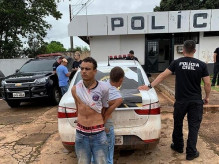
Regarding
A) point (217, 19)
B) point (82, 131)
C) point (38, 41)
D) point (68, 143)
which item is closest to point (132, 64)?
point (68, 143)

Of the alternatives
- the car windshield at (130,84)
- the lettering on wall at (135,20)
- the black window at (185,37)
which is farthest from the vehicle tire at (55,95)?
the black window at (185,37)

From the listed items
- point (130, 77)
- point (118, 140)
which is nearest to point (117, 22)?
A: point (130, 77)

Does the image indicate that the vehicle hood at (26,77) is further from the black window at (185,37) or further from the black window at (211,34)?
the black window at (211,34)

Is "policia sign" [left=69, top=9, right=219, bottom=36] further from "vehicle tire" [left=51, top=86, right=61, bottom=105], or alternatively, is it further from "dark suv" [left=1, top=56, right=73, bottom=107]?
"dark suv" [left=1, top=56, right=73, bottom=107]

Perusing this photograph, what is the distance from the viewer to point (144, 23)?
13.2 m

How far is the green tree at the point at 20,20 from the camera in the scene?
18641 millimetres

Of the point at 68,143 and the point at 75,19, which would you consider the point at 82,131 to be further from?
the point at 75,19

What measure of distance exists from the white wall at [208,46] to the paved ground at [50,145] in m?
8.46

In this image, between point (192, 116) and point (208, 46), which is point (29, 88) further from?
point (208, 46)

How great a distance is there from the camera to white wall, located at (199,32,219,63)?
14.2m

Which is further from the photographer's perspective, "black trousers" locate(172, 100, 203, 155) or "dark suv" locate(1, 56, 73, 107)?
"dark suv" locate(1, 56, 73, 107)

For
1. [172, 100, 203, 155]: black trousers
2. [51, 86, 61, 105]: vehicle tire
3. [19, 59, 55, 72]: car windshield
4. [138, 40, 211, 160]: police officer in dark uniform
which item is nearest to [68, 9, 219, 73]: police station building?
[19, 59, 55, 72]: car windshield

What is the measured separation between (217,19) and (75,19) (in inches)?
295

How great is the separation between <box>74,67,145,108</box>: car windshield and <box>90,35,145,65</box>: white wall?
9912 mm
